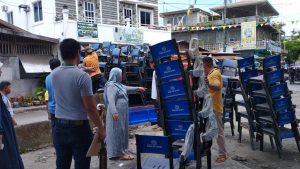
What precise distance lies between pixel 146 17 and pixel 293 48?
2659 centimetres

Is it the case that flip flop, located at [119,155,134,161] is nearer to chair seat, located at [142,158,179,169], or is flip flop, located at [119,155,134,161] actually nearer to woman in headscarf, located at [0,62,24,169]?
chair seat, located at [142,158,179,169]

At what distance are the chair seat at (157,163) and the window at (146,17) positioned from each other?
20.3 meters

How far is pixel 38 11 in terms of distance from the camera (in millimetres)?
19094

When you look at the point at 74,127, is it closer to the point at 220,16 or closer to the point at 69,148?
the point at 69,148

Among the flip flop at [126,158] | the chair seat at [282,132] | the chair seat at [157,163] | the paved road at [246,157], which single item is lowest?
the paved road at [246,157]

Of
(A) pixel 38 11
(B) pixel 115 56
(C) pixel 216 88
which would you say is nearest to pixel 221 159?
(C) pixel 216 88

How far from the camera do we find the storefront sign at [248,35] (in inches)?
1184

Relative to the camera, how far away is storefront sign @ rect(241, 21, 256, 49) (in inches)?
1184

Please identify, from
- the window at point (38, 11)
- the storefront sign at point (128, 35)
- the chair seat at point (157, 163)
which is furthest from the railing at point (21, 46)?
the chair seat at point (157, 163)

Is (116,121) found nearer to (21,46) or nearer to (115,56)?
(115,56)

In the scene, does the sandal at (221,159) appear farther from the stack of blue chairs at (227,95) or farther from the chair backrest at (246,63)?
the chair backrest at (246,63)

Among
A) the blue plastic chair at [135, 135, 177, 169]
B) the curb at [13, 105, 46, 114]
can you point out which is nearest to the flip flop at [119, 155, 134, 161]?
the blue plastic chair at [135, 135, 177, 169]

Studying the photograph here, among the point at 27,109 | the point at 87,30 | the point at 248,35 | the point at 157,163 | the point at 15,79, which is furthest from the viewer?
the point at 248,35

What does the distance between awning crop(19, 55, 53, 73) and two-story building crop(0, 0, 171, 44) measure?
5.91 feet
